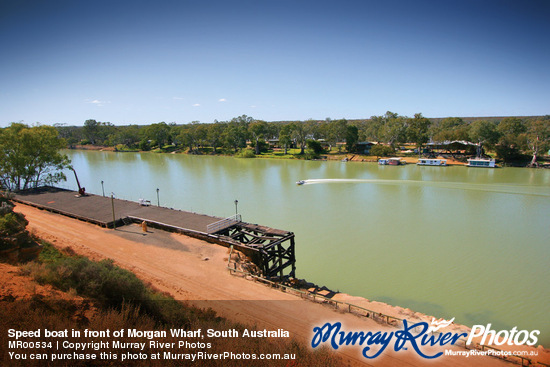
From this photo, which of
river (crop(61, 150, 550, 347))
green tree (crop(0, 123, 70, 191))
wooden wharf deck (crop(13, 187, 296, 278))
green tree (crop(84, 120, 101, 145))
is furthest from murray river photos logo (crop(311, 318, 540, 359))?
green tree (crop(84, 120, 101, 145))

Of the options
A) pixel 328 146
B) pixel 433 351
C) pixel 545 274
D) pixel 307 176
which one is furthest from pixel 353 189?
pixel 328 146

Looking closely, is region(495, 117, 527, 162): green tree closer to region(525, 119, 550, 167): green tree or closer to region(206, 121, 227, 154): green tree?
region(525, 119, 550, 167): green tree

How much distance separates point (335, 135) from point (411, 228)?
6748 centimetres

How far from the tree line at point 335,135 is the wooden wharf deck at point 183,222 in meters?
67.8

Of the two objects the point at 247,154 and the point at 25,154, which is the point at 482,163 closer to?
the point at 247,154

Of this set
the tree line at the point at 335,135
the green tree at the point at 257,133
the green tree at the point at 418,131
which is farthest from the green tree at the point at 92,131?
the green tree at the point at 418,131

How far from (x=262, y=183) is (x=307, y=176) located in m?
12.3

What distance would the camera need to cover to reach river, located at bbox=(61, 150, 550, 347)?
18047 millimetres

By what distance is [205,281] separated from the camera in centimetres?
1598

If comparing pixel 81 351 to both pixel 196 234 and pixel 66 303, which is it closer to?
pixel 66 303

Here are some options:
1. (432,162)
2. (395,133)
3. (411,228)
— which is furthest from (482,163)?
(411,228)

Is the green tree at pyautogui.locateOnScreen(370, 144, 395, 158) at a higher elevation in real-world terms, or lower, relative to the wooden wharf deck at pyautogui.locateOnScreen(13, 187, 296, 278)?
higher

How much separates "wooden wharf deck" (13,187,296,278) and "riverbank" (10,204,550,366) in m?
0.97

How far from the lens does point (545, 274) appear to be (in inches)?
802
